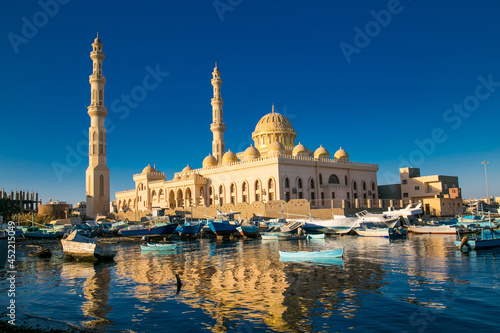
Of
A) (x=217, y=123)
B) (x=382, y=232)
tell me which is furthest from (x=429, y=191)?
(x=217, y=123)

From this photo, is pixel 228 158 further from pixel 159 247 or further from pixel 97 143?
pixel 159 247

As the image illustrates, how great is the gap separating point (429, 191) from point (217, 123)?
35.4m

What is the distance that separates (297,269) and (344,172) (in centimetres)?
4866

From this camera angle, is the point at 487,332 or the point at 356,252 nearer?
the point at 487,332

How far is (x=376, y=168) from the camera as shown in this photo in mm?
71062

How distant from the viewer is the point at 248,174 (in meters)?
61.1

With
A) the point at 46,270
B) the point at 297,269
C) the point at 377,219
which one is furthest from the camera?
the point at 377,219

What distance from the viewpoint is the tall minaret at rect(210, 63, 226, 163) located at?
72.0m

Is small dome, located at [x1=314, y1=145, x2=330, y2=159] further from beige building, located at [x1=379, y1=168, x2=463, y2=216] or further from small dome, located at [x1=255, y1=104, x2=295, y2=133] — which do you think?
beige building, located at [x1=379, y1=168, x2=463, y2=216]

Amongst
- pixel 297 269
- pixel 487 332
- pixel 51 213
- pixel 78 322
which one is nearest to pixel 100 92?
pixel 51 213

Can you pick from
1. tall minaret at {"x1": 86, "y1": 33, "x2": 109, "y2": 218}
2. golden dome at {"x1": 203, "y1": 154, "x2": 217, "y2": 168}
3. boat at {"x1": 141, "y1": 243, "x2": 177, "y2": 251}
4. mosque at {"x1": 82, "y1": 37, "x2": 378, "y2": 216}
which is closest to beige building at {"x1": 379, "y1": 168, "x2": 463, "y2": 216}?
mosque at {"x1": 82, "y1": 37, "x2": 378, "y2": 216}

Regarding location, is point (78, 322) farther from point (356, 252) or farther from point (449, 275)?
point (356, 252)

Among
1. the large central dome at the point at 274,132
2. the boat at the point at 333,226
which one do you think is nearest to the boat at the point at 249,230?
the boat at the point at 333,226

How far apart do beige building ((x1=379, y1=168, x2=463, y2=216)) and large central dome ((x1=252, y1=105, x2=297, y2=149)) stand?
1797cm
